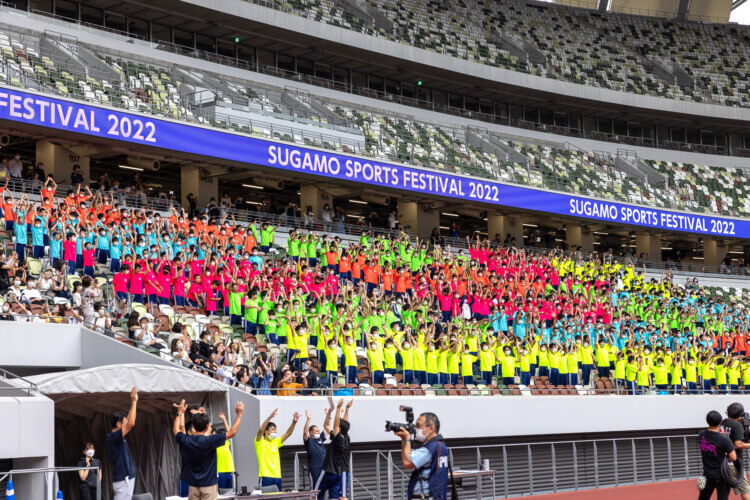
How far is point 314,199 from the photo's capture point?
34031 millimetres

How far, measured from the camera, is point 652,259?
43688 millimetres

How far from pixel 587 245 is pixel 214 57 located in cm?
1851

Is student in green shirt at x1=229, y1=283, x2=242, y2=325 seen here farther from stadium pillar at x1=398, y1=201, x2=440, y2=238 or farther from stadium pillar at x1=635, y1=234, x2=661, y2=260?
stadium pillar at x1=635, y1=234, x2=661, y2=260

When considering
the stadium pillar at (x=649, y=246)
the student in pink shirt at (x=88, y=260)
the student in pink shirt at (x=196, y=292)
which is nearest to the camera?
the student in pink shirt at (x=88, y=260)

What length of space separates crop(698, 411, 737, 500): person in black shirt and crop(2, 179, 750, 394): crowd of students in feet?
26.4

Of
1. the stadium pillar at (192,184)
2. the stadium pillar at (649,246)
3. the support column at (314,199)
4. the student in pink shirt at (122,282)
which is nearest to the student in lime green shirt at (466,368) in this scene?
the student in pink shirt at (122,282)

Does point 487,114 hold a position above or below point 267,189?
above

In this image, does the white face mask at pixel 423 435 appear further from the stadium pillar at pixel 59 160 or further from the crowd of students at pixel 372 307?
the stadium pillar at pixel 59 160

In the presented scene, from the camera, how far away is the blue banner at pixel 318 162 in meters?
25.0

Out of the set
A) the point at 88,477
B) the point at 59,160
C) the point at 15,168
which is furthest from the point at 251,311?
the point at 59,160

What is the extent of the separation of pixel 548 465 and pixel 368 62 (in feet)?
74.1

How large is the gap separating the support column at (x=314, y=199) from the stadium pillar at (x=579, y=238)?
A: 12.9 meters

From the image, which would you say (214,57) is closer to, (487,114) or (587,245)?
(487,114)

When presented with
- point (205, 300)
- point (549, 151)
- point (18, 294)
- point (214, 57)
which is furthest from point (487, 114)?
point (18, 294)
